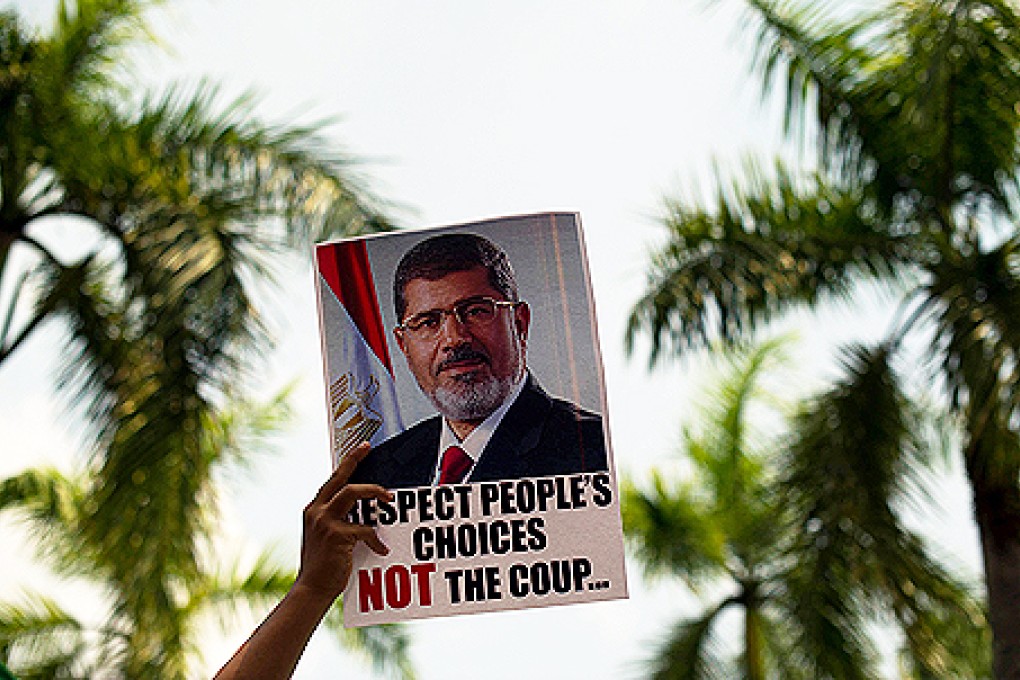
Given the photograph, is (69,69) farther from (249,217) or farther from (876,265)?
(876,265)

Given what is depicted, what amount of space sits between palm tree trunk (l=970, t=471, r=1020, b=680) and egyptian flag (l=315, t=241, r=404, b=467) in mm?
6655

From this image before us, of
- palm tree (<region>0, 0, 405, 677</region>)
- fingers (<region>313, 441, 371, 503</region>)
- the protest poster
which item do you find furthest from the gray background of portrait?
palm tree (<region>0, 0, 405, 677</region>)

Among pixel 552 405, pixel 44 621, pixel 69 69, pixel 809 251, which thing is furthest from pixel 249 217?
pixel 44 621

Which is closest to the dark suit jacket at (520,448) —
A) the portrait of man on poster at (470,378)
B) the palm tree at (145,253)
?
the portrait of man on poster at (470,378)

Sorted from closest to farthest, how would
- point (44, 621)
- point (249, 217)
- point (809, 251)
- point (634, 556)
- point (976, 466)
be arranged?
point (249, 217)
point (976, 466)
point (809, 251)
point (44, 621)
point (634, 556)

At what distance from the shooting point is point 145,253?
24.3ft

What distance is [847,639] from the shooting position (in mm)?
8812

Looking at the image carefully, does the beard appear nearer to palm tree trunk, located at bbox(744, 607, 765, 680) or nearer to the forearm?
the forearm

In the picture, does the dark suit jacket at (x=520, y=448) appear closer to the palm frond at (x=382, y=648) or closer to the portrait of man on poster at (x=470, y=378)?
the portrait of man on poster at (x=470, y=378)

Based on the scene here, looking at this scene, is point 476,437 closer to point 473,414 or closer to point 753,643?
point 473,414

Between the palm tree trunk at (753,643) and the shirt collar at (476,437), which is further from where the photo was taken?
the palm tree trunk at (753,643)

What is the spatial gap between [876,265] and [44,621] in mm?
8118

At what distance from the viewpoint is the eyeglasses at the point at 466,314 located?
2309 millimetres

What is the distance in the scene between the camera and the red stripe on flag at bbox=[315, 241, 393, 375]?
2330 millimetres
